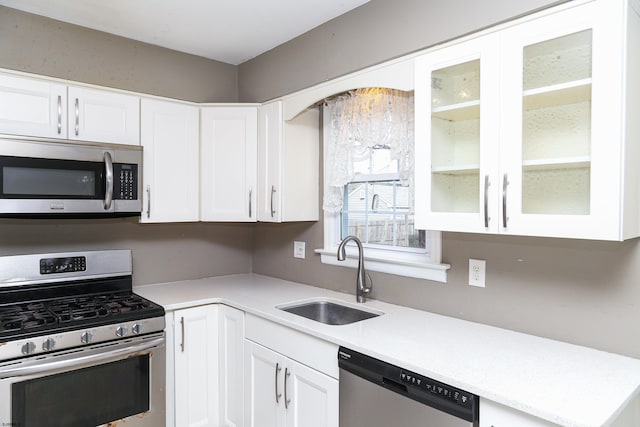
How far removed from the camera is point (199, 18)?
246 centimetres

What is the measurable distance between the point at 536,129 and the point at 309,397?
55.4 inches

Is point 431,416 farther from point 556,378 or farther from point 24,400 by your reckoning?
point 24,400

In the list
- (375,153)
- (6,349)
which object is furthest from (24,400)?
(375,153)

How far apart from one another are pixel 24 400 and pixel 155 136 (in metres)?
1.49

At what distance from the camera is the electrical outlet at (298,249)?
2.85m

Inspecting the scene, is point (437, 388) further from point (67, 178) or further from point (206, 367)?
point (67, 178)

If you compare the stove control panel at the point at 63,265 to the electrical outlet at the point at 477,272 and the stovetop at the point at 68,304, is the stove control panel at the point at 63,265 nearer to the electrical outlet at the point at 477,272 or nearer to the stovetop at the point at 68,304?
the stovetop at the point at 68,304

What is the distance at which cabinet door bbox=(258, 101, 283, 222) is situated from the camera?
2613 mm

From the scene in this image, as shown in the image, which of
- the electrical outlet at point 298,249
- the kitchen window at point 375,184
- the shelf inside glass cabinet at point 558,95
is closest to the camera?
the shelf inside glass cabinet at point 558,95

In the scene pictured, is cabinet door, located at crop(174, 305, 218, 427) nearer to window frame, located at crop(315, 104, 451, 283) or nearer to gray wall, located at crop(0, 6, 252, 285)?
gray wall, located at crop(0, 6, 252, 285)

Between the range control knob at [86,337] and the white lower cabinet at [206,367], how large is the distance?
0.41 meters

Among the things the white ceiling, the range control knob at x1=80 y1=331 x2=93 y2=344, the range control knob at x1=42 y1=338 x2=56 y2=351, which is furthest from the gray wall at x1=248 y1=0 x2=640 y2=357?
the range control knob at x1=42 y1=338 x2=56 y2=351

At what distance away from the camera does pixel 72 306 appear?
2.24m

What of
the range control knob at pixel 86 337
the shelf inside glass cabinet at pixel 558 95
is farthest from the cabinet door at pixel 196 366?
the shelf inside glass cabinet at pixel 558 95
